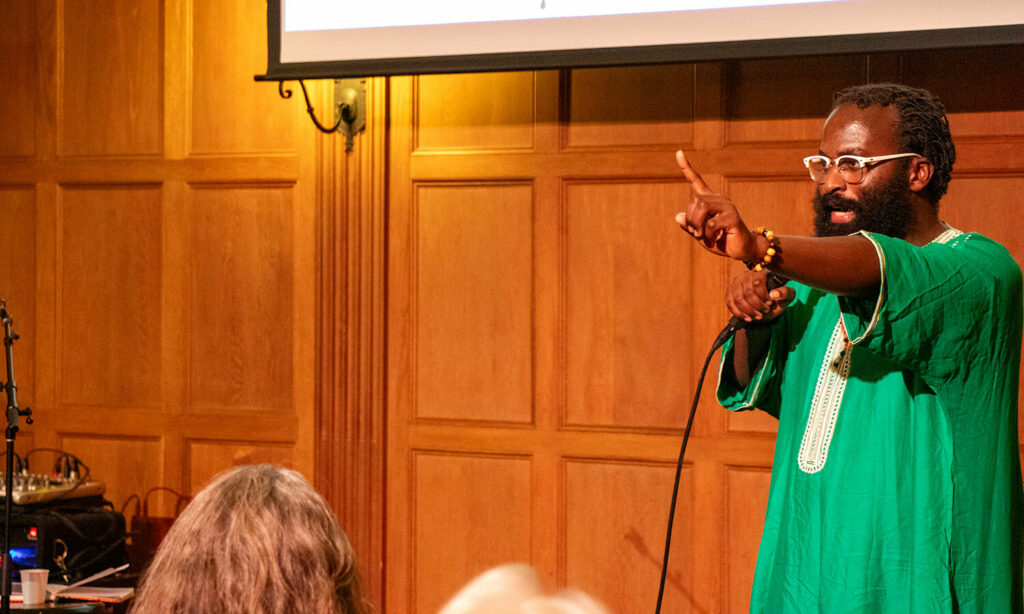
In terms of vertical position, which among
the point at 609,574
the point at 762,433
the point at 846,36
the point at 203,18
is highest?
the point at 203,18

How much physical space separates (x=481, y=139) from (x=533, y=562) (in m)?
1.53

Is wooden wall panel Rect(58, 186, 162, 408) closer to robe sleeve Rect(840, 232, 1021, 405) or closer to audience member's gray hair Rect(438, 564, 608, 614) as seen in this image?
robe sleeve Rect(840, 232, 1021, 405)

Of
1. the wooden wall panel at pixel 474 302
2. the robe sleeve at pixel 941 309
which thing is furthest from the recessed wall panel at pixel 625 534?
the robe sleeve at pixel 941 309

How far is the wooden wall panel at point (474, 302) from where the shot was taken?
12.8 ft

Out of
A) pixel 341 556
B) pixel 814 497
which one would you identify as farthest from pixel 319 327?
pixel 341 556

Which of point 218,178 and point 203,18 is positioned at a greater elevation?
point 203,18

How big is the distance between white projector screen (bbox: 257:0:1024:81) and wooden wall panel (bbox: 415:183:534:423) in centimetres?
56

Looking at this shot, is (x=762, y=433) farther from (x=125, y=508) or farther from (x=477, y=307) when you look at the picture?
(x=125, y=508)

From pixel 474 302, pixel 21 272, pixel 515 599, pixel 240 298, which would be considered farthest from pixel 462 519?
pixel 515 599

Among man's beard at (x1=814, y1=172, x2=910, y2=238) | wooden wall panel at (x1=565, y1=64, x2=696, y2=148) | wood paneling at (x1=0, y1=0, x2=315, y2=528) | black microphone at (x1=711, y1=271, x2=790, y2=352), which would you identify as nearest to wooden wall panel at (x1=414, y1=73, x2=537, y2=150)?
wooden wall panel at (x1=565, y1=64, x2=696, y2=148)

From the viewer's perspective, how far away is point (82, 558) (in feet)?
11.8

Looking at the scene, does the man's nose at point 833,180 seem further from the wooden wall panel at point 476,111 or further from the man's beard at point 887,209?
the wooden wall panel at point 476,111

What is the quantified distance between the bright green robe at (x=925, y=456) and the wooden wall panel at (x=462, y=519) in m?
2.03

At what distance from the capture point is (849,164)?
1990 millimetres
